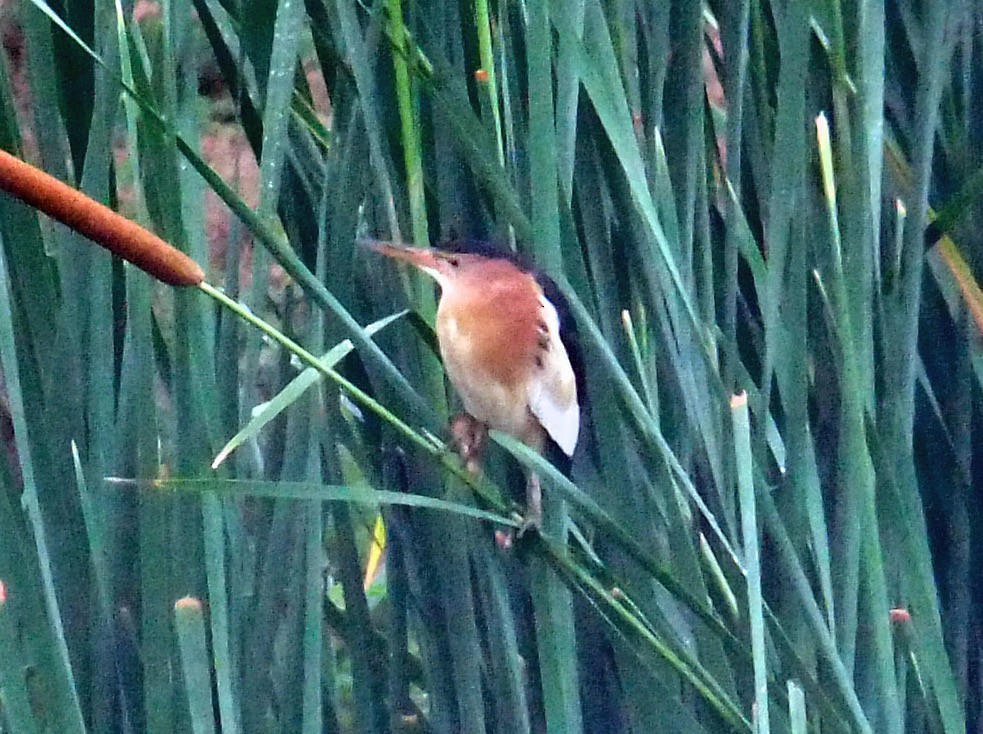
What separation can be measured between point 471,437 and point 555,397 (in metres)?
0.07

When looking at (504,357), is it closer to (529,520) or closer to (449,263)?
(449,263)

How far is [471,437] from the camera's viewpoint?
79 cm

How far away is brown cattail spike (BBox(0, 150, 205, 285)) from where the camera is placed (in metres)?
0.36

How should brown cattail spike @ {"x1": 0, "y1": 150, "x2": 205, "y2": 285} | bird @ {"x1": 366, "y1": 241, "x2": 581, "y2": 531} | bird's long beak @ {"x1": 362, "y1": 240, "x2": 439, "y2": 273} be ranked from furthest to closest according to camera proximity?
bird @ {"x1": 366, "y1": 241, "x2": 581, "y2": 531} → bird's long beak @ {"x1": 362, "y1": 240, "x2": 439, "y2": 273} → brown cattail spike @ {"x1": 0, "y1": 150, "x2": 205, "y2": 285}

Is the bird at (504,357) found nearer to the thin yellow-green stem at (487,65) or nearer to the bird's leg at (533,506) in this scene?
the bird's leg at (533,506)

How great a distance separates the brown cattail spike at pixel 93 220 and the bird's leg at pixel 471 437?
0.38m

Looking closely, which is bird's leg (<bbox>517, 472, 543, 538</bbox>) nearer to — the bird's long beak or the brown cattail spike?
the bird's long beak

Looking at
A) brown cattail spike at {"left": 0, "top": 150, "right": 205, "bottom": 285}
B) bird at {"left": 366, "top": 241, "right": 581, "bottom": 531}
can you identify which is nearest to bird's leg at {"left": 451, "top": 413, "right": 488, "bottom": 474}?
bird at {"left": 366, "top": 241, "right": 581, "bottom": 531}

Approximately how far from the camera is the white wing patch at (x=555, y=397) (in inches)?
31.2

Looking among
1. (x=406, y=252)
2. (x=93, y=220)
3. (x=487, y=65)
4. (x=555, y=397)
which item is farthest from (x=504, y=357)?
(x=93, y=220)

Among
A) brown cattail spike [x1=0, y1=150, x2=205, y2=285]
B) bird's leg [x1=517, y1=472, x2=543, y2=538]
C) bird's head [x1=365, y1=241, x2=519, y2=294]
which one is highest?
brown cattail spike [x1=0, y1=150, x2=205, y2=285]

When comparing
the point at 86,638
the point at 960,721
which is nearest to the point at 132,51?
the point at 86,638

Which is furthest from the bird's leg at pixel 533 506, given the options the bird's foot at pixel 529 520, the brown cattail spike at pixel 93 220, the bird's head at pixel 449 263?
the brown cattail spike at pixel 93 220

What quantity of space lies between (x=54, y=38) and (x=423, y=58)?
7.9 inches
